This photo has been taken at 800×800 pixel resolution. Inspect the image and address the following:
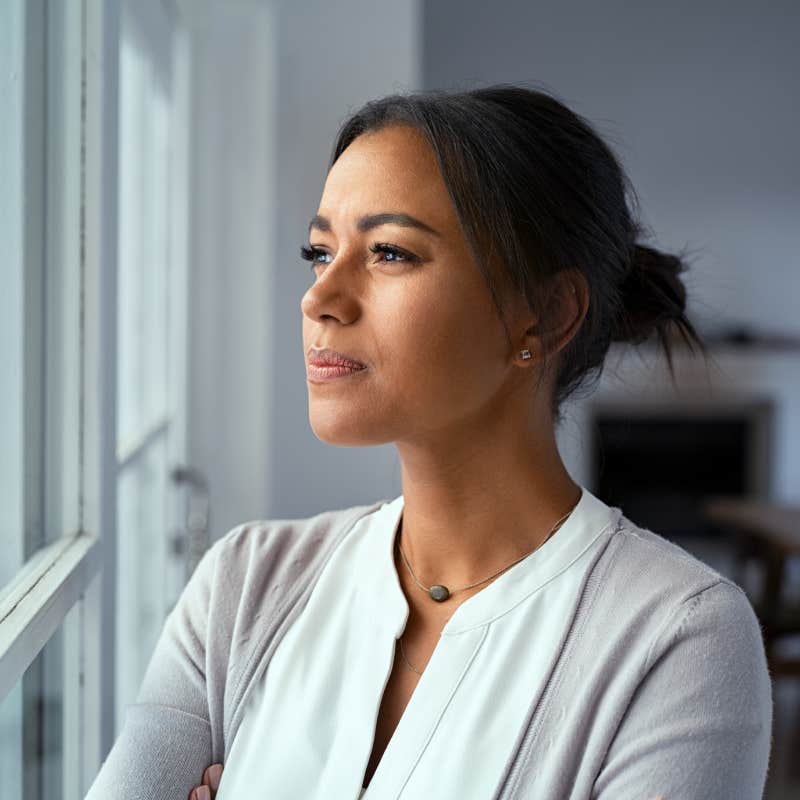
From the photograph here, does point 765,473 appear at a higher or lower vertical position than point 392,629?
lower

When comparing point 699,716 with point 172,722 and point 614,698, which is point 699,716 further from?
point 172,722

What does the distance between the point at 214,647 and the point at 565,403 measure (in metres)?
0.54

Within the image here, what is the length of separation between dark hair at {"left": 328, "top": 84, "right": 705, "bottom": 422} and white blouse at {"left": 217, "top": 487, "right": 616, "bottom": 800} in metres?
0.25

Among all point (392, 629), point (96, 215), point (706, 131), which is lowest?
point (392, 629)

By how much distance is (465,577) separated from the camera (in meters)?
1.18

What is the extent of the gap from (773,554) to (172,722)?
3160 mm

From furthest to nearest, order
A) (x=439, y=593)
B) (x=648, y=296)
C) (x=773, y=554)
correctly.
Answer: (x=773, y=554)
(x=648, y=296)
(x=439, y=593)

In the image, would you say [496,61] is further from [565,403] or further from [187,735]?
[187,735]

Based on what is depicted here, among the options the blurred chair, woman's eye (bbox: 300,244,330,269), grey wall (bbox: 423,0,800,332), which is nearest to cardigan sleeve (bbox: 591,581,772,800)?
woman's eye (bbox: 300,244,330,269)

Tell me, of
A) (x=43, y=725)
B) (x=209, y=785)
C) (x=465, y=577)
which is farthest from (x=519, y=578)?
(x=43, y=725)

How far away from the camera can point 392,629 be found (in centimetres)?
116

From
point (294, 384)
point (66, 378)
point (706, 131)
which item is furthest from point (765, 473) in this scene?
point (66, 378)

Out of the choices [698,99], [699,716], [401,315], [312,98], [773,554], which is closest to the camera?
[699,716]

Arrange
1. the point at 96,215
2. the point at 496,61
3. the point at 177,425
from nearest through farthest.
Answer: the point at 96,215 < the point at 177,425 < the point at 496,61
